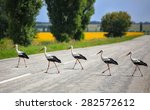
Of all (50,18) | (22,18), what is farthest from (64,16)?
(22,18)

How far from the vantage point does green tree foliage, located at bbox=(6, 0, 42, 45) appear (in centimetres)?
3766

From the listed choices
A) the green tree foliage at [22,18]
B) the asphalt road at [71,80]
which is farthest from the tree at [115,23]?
the asphalt road at [71,80]

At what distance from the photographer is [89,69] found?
20422 millimetres

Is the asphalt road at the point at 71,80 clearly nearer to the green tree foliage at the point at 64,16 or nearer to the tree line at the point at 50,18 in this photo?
the tree line at the point at 50,18

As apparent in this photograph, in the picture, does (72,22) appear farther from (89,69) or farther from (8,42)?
(89,69)

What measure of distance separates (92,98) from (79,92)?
1.22 meters

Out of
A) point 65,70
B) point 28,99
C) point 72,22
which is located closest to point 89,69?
point 65,70

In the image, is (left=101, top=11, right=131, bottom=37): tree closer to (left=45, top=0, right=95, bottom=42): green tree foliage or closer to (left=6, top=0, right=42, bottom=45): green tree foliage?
(left=45, top=0, right=95, bottom=42): green tree foliage

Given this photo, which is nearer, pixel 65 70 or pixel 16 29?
pixel 65 70

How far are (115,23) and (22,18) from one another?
67895 millimetres

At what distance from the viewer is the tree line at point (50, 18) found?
37750 mm

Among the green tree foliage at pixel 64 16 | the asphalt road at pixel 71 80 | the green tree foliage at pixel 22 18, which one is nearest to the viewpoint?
the asphalt road at pixel 71 80

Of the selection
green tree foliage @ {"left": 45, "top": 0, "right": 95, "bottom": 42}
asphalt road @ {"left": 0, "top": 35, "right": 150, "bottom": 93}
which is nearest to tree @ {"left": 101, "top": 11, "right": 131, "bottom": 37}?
green tree foliage @ {"left": 45, "top": 0, "right": 95, "bottom": 42}

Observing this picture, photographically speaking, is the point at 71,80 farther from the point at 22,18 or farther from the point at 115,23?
the point at 115,23
